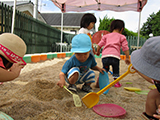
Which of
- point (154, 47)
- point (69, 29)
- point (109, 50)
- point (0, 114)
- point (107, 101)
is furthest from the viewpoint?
point (69, 29)

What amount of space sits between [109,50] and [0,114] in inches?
64.1

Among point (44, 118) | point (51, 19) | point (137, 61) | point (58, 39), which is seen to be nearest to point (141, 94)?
point (137, 61)

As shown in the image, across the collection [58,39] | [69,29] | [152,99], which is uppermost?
[69,29]

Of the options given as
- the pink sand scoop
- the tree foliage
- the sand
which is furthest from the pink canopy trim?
the tree foliage

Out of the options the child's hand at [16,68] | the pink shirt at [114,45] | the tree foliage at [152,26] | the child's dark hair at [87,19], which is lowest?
the child's hand at [16,68]

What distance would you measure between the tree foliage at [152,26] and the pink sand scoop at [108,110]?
871 inches

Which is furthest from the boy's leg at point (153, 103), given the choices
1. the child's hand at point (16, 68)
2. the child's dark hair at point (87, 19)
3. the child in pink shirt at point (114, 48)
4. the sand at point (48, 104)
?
the child's dark hair at point (87, 19)

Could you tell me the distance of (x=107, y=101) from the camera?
1.35m

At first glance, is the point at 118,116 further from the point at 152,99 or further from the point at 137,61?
the point at 137,61

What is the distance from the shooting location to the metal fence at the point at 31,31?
368cm

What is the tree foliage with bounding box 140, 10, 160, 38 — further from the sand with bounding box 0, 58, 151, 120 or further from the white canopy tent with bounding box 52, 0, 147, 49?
the sand with bounding box 0, 58, 151, 120

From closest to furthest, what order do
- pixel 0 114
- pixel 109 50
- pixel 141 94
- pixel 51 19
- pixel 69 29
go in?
pixel 0 114
pixel 141 94
pixel 109 50
pixel 69 29
pixel 51 19

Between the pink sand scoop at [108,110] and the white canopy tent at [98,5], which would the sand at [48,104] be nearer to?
the pink sand scoop at [108,110]

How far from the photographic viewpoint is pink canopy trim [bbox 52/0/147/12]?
421 centimetres
